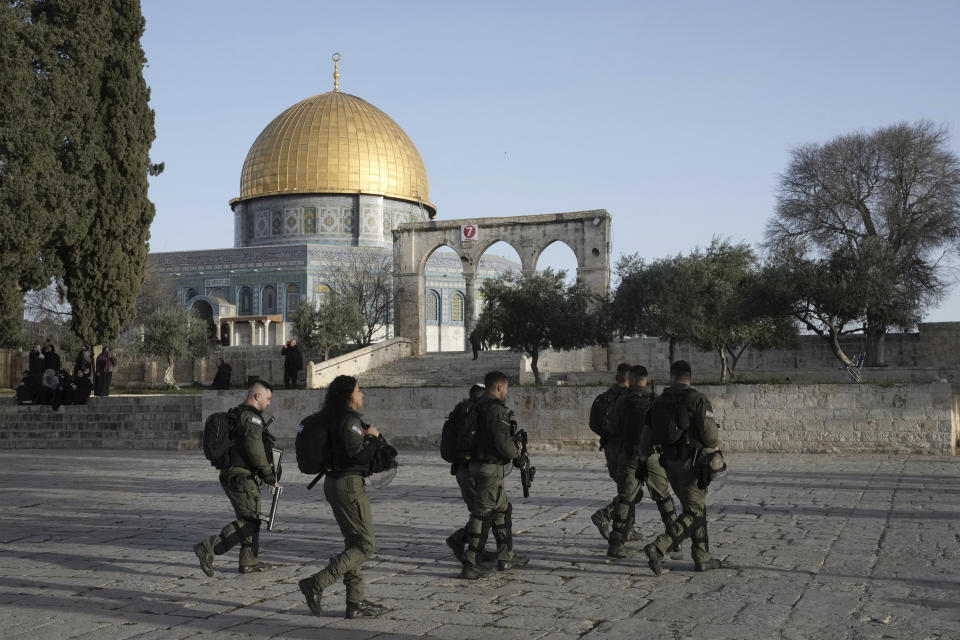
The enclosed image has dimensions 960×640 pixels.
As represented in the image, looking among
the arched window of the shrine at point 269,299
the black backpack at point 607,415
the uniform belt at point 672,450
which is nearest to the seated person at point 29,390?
the black backpack at point 607,415

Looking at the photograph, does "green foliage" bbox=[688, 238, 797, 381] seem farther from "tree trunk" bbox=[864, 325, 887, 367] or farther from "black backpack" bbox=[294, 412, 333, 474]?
"black backpack" bbox=[294, 412, 333, 474]

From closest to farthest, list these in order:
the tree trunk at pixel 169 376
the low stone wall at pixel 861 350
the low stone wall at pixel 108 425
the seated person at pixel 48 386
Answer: the low stone wall at pixel 108 425 < the seated person at pixel 48 386 < the low stone wall at pixel 861 350 < the tree trunk at pixel 169 376

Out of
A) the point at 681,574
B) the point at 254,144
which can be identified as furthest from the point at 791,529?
the point at 254,144

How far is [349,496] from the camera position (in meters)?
5.08

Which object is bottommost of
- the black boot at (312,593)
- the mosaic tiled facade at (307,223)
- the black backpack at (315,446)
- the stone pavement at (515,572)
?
the stone pavement at (515,572)

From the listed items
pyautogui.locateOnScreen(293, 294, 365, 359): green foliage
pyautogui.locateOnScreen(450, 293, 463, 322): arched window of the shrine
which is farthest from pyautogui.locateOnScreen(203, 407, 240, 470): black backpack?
pyautogui.locateOnScreen(450, 293, 463, 322): arched window of the shrine

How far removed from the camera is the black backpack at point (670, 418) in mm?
6004

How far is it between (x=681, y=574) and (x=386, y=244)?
155 ft

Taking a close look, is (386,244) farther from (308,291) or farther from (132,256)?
(132,256)

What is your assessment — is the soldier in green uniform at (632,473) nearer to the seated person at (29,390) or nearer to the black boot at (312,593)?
the black boot at (312,593)

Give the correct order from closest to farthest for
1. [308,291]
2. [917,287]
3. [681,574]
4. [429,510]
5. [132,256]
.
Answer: [681,574], [429,510], [132,256], [917,287], [308,291]

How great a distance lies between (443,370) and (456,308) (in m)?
22.5

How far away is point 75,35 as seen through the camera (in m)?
21.5

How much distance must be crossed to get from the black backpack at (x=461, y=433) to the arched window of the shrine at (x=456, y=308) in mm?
45100
